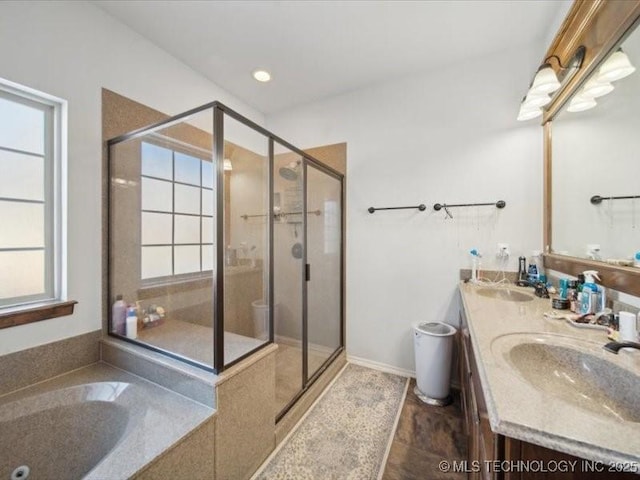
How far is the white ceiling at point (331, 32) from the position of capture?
1.60 m

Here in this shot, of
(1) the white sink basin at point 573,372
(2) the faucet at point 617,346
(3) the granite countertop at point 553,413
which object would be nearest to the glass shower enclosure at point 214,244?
(3) the granite countertop at point 553,413

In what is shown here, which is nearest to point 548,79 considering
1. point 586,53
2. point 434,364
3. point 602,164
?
point 586,53

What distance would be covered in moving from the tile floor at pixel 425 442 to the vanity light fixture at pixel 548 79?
2191 mm

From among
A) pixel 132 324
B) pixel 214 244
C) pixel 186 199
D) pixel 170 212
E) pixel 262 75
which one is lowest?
pixel 132 324

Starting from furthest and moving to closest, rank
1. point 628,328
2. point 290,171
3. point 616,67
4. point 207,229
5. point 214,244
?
point 290,171 < point 207,229 < point 214,244 < point 616,67 < point 628,328

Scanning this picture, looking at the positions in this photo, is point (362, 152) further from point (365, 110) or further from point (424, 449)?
point (424, 449)

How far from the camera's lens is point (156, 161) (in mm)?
1832

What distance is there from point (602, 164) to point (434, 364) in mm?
1602

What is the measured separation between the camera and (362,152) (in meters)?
2.53

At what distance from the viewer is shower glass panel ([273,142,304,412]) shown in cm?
211

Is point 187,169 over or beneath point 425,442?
over

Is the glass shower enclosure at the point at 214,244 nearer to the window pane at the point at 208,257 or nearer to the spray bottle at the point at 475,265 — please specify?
the window pane at the point at 208,257

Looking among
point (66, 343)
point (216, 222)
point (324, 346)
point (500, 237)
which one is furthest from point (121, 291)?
point (500, 237)

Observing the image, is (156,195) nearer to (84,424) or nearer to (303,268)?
(303,268)
